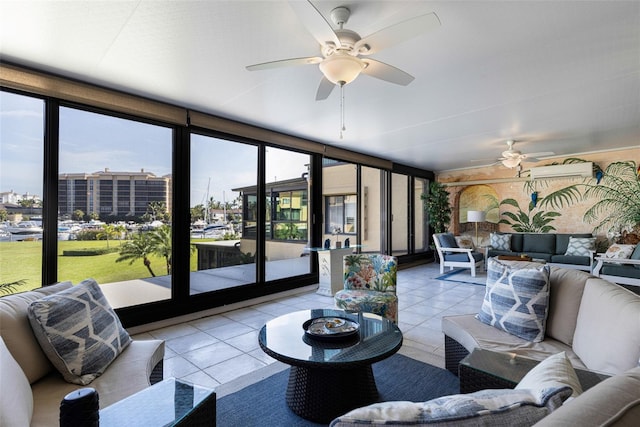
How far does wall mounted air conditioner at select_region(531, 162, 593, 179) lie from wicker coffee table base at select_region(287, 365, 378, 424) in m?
6.60

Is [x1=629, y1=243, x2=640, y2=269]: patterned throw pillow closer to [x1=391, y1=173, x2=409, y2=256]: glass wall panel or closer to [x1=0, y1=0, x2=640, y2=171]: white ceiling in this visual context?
[x1=0, y1=0, x2=640, y2=171]: white ceiling

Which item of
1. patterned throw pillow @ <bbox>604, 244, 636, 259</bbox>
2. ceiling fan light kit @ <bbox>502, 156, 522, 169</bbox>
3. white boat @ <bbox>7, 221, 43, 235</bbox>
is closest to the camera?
white boat @ <bbox>7, 221, 43, 235</bbox>

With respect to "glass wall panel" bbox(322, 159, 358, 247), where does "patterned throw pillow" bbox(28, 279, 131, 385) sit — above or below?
below

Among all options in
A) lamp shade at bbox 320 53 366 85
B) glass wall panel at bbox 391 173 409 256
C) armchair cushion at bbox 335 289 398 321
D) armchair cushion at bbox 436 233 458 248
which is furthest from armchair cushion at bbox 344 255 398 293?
glass wall panel at bbox 391 173 409 256

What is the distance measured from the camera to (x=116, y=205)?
3139 millimetres

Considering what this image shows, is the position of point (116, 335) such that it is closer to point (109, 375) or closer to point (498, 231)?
point (109, 375)

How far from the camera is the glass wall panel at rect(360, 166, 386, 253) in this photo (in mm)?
6916

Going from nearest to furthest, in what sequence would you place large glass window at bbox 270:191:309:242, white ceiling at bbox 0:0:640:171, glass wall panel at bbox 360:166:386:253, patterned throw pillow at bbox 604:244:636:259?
white ceiling at bbox 0:0:640:171, large glass window at bbox 270:191:309:242, patterned throw pillow at bbox 604:244:636:259, glass wall panel at bbox 360:166:386:253

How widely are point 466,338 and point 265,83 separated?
2.66 m

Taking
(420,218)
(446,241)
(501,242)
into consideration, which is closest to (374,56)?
(446,241)

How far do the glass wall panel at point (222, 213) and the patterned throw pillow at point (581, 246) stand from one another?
5.85 meters

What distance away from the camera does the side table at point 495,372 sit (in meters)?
1.32

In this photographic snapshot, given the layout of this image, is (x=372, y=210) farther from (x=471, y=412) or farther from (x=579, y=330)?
(x=471, y=412)

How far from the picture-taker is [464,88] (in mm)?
3002
